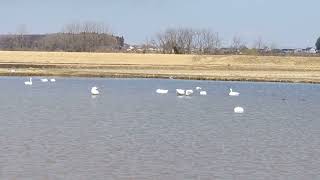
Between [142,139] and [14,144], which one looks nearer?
[14,144]

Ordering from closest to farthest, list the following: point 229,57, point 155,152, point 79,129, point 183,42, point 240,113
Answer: point 155,152, point 79,129, point 240,113, point 229,57, point 183,42

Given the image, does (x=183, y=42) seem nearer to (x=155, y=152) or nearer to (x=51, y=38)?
(x=51, y=38)

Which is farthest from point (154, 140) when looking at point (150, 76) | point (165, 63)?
point (165, 63)

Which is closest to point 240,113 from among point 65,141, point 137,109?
point 137,109

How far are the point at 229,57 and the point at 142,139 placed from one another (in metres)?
56.4

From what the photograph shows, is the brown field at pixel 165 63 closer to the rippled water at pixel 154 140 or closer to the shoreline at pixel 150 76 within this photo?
the shoreline at pixel 150 76

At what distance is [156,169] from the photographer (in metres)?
12.6

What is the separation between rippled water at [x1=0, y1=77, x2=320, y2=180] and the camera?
41.0ft

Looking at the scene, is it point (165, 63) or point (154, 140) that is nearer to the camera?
point (154, 140)

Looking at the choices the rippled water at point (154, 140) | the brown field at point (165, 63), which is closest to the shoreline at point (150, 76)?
the brown field at point (165, 63)

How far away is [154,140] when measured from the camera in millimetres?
16172

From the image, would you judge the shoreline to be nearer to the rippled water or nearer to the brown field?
the brown field

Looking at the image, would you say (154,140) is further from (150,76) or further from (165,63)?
(165,63)

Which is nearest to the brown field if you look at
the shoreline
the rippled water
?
the shoreline
